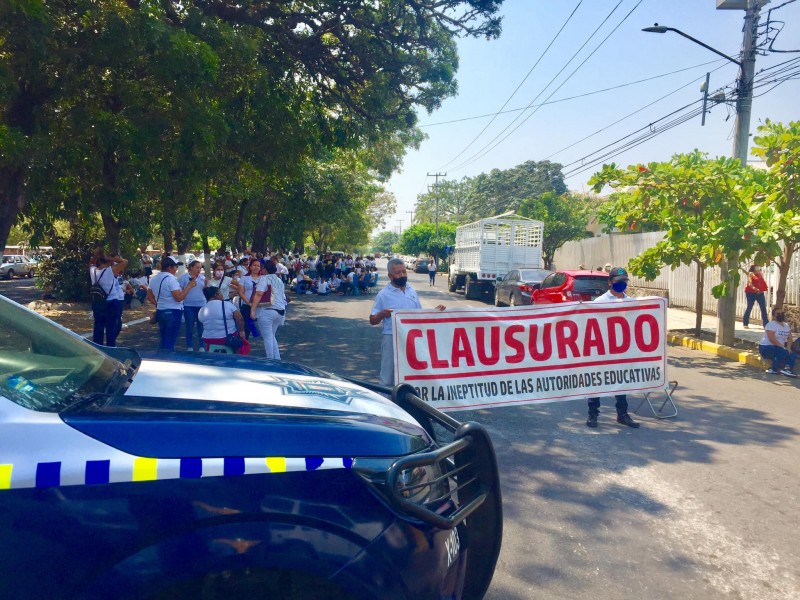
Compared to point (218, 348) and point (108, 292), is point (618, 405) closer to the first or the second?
point (218, 348)

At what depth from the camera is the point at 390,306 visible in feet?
22.5

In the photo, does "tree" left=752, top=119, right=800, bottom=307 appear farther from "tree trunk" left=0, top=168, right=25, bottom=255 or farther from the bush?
the bush

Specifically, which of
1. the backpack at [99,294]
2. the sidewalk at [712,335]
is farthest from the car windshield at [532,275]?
the backpack at [99,294]

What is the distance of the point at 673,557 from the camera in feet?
13.1

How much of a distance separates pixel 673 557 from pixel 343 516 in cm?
278

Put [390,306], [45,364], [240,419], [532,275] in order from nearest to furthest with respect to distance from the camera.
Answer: [240,419]
[45,364]
[390,306]
[532,275]

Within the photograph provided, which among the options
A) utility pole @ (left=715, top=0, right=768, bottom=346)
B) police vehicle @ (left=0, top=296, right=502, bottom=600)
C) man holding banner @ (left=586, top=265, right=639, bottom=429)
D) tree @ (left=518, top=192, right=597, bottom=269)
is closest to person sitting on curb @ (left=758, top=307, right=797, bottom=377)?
utility pole @ (left=715, top=0, right=768, bottom=346)

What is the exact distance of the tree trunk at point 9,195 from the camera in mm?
10359

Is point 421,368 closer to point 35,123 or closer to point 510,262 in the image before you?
point 35,123

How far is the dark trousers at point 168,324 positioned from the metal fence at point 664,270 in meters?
10.2

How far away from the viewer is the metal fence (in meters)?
16.4

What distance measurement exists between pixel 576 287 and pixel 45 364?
48.5 feet

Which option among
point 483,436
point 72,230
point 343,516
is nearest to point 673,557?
point 483,436

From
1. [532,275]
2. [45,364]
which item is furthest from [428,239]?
[45,364]
